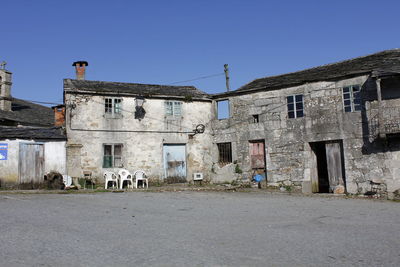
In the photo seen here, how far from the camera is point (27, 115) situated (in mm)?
25750

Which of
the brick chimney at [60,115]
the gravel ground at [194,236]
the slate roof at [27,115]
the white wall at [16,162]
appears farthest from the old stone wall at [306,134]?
the slate roof at [27,115]

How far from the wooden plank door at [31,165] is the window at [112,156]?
3130 mm

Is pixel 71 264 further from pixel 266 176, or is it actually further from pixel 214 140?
pixel 214 140

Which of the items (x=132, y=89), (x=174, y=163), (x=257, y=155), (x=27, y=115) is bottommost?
(x=174, y=163)

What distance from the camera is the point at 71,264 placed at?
5148 mm

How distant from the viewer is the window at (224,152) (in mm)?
21625

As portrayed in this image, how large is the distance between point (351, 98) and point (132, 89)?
11.8 metres

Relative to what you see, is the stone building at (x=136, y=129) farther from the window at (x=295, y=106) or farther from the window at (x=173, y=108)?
the window at (x=295, y=106)

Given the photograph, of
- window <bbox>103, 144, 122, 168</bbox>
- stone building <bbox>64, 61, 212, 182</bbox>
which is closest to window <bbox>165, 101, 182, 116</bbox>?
stone building <bbox>64, 61, 212, 182</bbox>

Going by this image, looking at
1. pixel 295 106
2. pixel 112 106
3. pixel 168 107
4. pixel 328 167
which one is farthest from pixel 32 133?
pixel 328 167

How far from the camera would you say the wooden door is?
20281mm

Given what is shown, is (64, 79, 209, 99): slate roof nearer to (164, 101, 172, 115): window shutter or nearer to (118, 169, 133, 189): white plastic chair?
(164, 101, 172, 115): window shutter

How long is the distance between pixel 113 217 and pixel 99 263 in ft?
13.6

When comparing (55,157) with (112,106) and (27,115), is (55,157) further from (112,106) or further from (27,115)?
(27,115)
